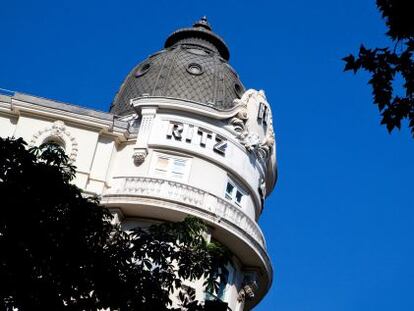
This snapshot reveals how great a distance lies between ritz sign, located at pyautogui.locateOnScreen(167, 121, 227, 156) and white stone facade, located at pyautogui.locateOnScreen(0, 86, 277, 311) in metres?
0.05

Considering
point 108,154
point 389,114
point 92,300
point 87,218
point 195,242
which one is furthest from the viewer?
point 108,154

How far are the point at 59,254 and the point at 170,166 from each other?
2278cm

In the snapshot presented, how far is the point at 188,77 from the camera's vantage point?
4091cm

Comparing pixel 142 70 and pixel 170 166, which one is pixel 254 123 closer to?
pixel 170 166

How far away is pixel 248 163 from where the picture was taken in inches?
1524

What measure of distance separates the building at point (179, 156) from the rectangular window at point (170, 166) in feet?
0.16

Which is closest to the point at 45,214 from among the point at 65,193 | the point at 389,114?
the point at 65,193

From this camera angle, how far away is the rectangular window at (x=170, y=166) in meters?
36.7

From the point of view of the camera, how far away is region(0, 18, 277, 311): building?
35.3 m

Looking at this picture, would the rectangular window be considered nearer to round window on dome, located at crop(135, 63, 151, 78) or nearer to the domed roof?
the domed roof

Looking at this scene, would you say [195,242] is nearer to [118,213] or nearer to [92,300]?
[92,300]

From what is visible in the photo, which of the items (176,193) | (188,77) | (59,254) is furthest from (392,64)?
(188,77)

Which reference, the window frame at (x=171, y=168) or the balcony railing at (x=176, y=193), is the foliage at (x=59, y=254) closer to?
the balcony railing at (x=176, y=193)

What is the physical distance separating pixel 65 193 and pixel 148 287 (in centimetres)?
249
